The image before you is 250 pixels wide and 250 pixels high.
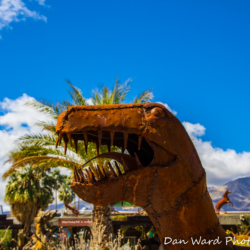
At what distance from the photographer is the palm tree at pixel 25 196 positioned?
18.5 meters

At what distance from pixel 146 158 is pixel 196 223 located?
2.53ft

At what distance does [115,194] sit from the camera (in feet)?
6.06

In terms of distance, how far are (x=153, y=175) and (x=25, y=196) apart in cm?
1883

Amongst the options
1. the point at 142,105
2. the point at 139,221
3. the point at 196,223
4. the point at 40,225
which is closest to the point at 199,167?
the point at 196,223

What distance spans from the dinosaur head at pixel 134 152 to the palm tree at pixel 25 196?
17.3 m

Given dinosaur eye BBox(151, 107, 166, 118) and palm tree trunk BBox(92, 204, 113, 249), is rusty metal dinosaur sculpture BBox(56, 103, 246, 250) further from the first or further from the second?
palm tree trunk BBox(92, 204, 113, 249)

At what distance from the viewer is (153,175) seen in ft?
6.06

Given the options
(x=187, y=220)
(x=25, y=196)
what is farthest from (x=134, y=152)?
(x=25, y=196)

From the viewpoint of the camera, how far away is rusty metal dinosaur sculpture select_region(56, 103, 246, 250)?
1.81 meters

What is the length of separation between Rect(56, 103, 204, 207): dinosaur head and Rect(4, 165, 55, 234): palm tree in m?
17.3

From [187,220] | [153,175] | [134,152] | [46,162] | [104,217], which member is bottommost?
[104,217]

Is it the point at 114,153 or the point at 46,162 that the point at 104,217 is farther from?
the point at 114,153

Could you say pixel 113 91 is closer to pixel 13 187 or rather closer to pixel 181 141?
pixel 181 141

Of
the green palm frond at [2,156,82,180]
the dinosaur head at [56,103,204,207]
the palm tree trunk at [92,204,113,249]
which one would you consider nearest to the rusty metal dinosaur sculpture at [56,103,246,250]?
the dinosaur head at [56,103,204,207]
